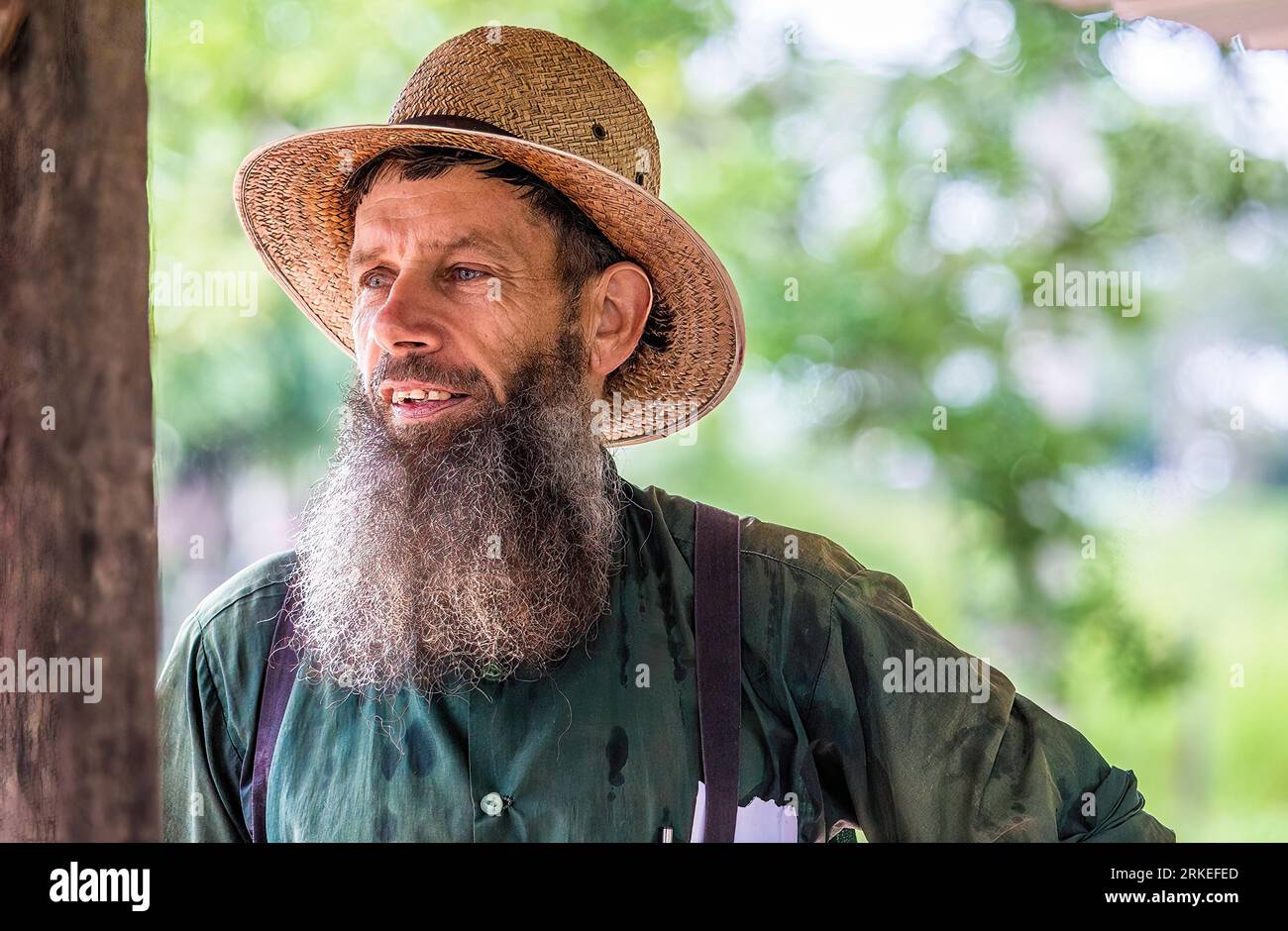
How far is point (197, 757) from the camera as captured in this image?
7.99ft

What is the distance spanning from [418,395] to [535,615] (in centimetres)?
52

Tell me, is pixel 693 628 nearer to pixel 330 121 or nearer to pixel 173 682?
pixel 173 682

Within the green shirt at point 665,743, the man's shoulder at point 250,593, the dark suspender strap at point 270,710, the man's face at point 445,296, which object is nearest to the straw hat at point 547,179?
the man's face at point 445,296

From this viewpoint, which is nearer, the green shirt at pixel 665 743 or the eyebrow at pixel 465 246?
the green shirt at pixel 665 743

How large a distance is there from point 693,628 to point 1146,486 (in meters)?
5.30

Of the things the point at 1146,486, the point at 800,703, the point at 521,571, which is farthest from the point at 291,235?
the point at 1146,486

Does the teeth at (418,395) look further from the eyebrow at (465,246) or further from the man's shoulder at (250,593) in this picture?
the man's shoulder at (250,593)

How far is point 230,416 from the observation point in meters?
8.09

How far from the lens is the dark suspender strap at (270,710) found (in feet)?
7.82

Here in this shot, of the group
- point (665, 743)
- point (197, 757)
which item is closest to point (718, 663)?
point (665, 743)

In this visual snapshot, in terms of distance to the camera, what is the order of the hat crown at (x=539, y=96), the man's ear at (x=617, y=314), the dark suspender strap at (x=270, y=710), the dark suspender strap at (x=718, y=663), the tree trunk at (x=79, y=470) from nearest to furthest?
the tree trunk at (x=79, y=470) → the dark suspender strap at (x=718, y=663) → the dark suspender strap at (x=270, y=710) → the hat crown at (x=539, y=96) → the man's ear at (x=617, y=314)

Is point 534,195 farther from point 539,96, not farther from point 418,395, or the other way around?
point 418,395

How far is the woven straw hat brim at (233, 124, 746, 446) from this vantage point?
8.29ft

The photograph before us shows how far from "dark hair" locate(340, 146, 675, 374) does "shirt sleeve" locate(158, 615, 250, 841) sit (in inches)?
41.0
